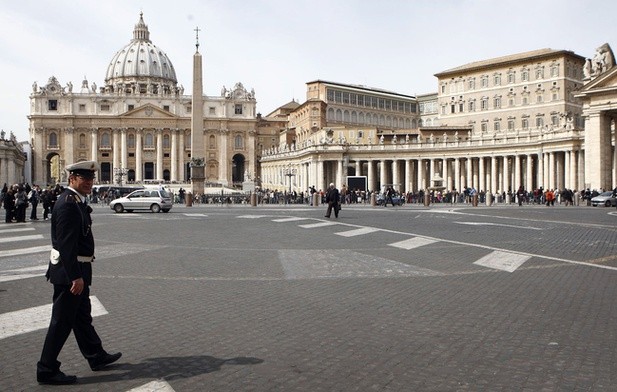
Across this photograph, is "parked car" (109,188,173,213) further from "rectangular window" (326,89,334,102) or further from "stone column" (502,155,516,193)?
"rectangular window" (326,89,334,102)

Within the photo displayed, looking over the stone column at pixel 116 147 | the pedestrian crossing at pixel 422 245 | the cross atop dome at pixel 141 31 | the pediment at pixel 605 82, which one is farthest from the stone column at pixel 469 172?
the cross atop dome at pixel 141 31

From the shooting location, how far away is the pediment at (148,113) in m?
131

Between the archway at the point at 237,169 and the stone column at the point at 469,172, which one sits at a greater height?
the archway at the point at 237,169

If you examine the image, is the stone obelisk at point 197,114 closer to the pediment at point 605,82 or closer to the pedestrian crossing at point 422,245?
the pedestrian crossing at point 422,245

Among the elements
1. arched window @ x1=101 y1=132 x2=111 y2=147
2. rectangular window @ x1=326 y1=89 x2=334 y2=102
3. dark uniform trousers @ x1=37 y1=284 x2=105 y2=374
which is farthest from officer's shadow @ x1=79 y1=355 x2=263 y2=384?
arched window @ x1=101 y1=132 x2=111 y2=147

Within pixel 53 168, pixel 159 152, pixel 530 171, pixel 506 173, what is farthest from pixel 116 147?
pixel 530 171

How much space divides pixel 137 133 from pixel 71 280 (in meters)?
131

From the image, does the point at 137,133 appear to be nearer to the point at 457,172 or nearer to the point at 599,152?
the point at 457,172

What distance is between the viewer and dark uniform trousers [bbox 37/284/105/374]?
230 inches

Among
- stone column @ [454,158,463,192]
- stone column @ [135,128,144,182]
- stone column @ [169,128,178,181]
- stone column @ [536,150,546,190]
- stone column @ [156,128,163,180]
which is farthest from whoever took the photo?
stone column @ [169,128,178,181]

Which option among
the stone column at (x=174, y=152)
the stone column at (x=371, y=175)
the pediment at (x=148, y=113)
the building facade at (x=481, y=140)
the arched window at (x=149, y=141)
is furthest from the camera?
the arched window at (x=149, y=141)

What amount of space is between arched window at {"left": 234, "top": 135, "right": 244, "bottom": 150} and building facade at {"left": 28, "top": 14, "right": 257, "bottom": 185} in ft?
0.72

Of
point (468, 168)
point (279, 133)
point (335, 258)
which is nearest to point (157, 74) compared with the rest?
point (279, 133)

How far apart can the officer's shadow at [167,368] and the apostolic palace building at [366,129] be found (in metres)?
48.1
